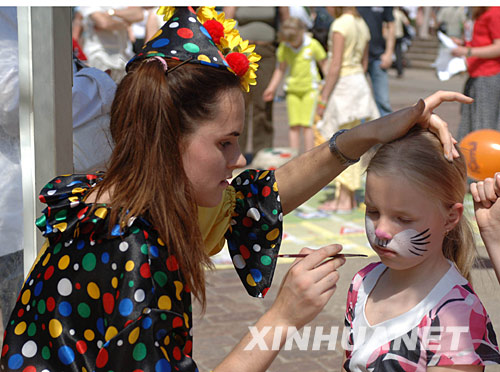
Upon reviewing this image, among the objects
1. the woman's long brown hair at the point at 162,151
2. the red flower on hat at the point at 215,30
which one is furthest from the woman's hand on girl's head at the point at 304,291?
the red flower on hat at the point at 215,30

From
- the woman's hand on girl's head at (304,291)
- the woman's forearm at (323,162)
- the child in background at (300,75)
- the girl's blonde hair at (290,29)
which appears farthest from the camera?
the child in background at (300,75)

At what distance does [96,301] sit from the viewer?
1729 mm

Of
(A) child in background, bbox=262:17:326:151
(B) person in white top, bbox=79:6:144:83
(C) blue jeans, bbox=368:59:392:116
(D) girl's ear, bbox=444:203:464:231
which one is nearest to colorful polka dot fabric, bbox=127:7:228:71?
(D) girl's ear, bbox=444:203:464:231

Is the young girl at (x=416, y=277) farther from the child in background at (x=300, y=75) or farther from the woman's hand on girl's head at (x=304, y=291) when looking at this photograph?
the child in background at (x=300, y=75)

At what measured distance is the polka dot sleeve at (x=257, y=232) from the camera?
2.32 metres

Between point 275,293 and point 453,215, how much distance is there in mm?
2653

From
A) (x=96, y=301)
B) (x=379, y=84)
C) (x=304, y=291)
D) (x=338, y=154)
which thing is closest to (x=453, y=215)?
(x=338, y=154)

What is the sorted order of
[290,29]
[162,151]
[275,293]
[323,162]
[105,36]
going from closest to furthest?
[162,151], [323,162], [275,293], [105,36], [290,29]

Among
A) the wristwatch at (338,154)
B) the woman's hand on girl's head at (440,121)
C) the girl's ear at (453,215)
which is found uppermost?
the woman's hand on girl's head at (440,121)

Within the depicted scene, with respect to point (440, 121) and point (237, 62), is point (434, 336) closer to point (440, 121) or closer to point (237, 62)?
point (440, 121)

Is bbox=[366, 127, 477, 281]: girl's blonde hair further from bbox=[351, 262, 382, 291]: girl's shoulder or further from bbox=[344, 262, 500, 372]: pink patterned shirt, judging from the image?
bbox=[351, 262, 382, 291]: girl's shoulder

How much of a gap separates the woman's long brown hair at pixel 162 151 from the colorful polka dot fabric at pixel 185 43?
3cm

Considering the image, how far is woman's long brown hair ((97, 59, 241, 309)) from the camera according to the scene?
70.1 inches

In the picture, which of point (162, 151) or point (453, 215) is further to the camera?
point (453, 215)
